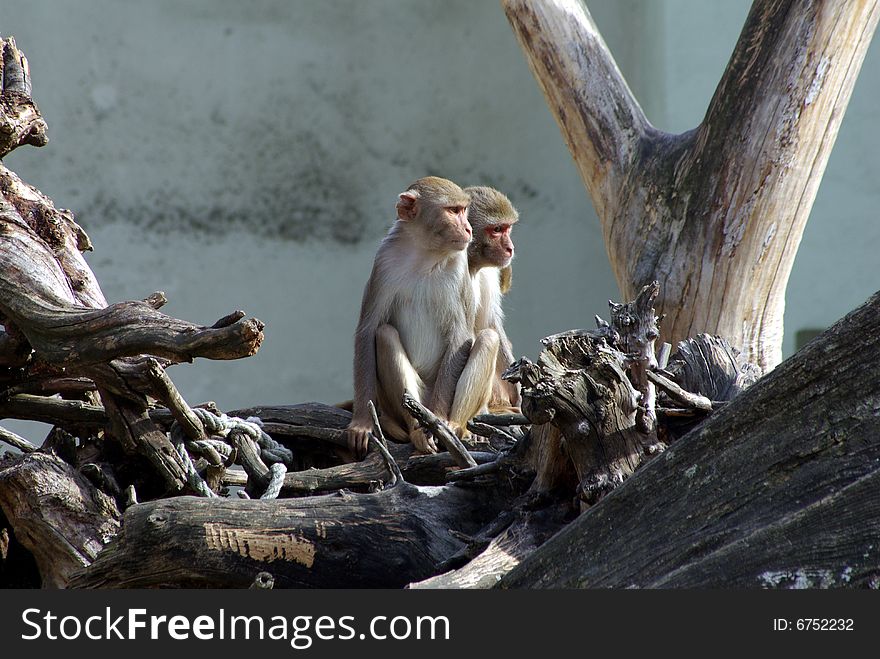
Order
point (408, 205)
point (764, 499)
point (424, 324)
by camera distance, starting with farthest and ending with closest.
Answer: point (408, 205), point (424, 324), point (764, 499)

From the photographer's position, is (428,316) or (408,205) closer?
(428,316)

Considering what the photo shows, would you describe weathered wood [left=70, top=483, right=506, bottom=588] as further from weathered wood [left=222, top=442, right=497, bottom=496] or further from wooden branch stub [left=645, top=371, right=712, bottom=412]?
weathered wood [left=222, top=442, right=497, bottom=496]

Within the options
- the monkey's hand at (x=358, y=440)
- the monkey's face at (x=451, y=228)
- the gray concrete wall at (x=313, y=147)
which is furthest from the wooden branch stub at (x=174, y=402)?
the gray concrete wall at (x=313, y=147)

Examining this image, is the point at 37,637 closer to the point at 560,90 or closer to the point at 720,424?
the point at 720,424

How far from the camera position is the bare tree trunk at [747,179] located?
13.0 feet

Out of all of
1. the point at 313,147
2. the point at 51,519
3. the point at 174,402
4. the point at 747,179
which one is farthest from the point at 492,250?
the point at 313,147

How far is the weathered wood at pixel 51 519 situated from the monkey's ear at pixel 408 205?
2.29 m

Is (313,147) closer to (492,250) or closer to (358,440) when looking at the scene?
(492,250)

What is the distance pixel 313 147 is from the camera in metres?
8.26

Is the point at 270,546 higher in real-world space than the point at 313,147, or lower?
lower

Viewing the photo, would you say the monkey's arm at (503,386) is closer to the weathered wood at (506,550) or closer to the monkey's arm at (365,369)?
the monkey's arm at (365,369)

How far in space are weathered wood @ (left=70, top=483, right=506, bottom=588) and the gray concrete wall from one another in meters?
5.60

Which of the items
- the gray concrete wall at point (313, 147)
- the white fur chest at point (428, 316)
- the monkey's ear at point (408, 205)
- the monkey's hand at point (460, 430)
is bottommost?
the monkey's hand at point (460, 430)

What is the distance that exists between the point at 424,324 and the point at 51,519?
6.90 feet
